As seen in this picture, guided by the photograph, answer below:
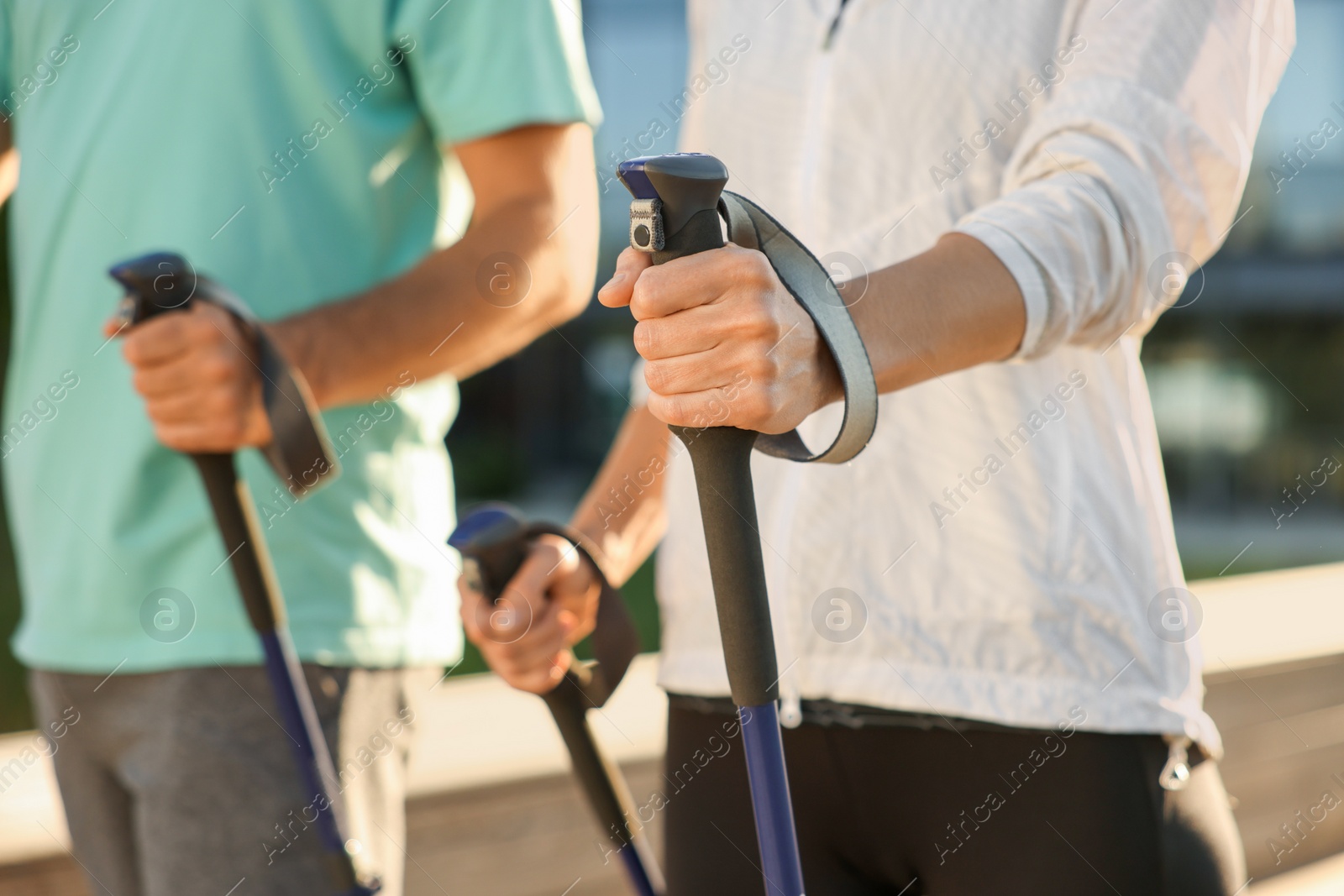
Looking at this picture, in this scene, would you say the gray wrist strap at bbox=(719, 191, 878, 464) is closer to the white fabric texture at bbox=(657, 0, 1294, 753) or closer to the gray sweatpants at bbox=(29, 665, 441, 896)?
the white fabric texture at bbox=(657, 0, 1294, 753)

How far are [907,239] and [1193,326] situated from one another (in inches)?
682

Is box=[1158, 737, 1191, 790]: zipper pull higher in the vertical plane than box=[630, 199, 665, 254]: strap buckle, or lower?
lower

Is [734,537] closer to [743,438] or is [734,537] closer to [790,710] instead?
[743,438]

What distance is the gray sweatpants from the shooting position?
1479mm

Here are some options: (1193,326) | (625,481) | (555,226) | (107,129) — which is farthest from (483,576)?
(1193,326)

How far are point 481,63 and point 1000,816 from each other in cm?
108

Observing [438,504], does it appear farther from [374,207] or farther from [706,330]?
[706,330]

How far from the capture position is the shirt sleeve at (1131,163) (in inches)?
40.4

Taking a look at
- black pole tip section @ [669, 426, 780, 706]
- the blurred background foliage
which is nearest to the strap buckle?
black pole tip section @ [669, 426, 780, 706]

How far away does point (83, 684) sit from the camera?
160cm

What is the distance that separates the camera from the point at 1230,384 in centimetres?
1730

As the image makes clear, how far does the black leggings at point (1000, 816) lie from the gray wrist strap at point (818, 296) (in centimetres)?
46

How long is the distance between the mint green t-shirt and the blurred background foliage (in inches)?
490

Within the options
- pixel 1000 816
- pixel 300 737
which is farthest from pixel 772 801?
pixel 300 737
